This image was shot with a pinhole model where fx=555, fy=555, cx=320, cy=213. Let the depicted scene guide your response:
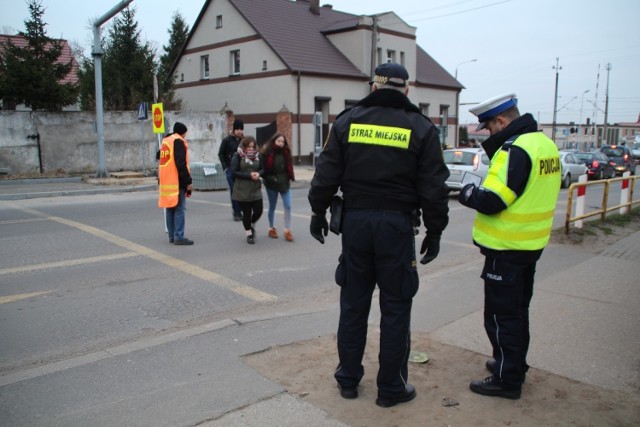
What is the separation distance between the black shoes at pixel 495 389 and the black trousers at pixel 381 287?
0.53 metres

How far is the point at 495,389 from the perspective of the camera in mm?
3574

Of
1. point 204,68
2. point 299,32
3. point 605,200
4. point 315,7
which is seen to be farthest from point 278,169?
point 315,7

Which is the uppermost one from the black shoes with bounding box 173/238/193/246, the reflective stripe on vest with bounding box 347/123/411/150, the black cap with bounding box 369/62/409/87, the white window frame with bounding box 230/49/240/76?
the white window frame with bounding box 230/49/240/76

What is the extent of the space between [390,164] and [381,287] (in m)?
0.75

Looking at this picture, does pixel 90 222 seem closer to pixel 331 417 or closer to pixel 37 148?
pixel 331 417

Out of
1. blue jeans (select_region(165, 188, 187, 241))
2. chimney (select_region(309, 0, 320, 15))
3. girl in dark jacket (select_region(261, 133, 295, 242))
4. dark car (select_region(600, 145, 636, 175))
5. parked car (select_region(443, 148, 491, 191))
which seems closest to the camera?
blue jeans (select_region(165, 188, 187, 241))

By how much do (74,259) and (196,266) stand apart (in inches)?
69.2

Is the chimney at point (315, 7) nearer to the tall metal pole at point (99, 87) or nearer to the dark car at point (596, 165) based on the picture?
the dark car at point (596, 165)

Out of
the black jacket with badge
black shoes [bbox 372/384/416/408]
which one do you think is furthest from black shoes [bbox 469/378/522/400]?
the black jacket with badge

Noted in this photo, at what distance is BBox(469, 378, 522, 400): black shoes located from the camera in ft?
11.6

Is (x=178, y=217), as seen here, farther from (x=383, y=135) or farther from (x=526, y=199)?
(x=526, y=199)

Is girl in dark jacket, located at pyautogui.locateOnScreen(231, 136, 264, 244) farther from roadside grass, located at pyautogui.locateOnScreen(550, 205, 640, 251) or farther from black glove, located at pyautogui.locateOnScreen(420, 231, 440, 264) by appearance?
black glove, located at pyautogui.locateOnScreen(420, 231, 440, 264)

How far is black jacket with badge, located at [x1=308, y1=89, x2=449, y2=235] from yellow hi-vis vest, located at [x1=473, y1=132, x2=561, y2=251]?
1.27 feet

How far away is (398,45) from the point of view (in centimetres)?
3538
